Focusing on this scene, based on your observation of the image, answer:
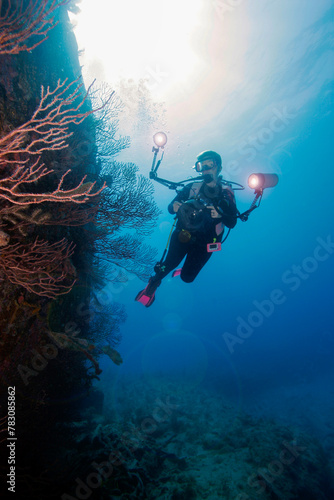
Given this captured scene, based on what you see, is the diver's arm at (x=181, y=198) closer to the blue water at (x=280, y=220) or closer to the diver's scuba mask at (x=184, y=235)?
the diver's scuba mask at (x=184, y=235)

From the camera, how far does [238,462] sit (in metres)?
5.64

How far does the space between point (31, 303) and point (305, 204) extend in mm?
54078

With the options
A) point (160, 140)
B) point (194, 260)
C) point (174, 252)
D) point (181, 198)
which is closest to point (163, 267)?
point (174, 252)

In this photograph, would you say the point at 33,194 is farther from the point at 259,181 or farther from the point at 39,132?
the point at 259,181

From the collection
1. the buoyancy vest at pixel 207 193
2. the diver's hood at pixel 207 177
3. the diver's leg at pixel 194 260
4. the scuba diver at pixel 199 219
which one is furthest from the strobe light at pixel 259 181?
the diver's leg at pixel 194 260

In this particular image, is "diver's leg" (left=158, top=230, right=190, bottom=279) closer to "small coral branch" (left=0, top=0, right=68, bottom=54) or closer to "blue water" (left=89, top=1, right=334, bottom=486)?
"small coral branch" (left=0, top=0, right=68, bottom=54)

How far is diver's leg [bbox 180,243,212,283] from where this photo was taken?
17.6 feet

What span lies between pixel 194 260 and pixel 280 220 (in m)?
58.7

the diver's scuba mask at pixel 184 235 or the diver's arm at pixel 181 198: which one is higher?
the diver's arm at pixel 181 198

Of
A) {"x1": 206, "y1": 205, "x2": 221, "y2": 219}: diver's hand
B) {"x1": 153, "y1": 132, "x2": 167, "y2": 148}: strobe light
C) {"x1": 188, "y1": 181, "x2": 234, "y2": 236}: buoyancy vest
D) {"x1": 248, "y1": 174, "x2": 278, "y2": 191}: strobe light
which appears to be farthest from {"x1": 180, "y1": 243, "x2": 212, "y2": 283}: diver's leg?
{"x1": 153, "y1": 132, "x2": 167, "y2": 148}: strobe light

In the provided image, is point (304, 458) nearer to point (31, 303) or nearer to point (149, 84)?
point (31, 303)

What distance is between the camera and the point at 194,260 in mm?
5434

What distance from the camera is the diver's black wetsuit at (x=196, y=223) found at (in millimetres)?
4719

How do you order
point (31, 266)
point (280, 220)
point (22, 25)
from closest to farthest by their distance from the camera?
point (22, 25) < point (31, 266) < point (280, 220)
